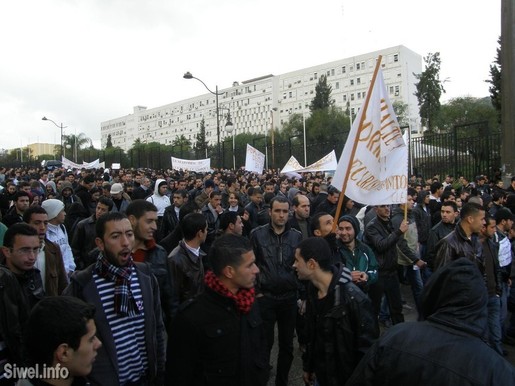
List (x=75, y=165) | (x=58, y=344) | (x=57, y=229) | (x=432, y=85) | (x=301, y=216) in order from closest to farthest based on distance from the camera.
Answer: (x=58, y=344), (x=57, y=229), (x=301, y=216), (x=75, y=165), (x=432, y=85)

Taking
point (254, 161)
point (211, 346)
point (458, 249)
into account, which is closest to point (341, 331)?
point (211, 346)

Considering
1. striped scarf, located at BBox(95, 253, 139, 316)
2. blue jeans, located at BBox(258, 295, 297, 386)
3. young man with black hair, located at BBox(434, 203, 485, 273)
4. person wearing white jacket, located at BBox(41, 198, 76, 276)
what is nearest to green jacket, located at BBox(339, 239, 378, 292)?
blue jeans, located at BBox(258, 295, 297, 386)

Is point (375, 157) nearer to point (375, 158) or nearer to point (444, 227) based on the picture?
point (375, 158)

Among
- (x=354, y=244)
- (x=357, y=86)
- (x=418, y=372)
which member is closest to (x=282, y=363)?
(x=354, y=244)

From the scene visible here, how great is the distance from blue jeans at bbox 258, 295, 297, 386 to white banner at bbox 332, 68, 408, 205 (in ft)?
4.34

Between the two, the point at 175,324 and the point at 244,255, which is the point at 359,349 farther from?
the point at 175,324

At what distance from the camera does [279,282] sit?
15.0ft

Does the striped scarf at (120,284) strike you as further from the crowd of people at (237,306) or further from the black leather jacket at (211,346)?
the black leather jacket at (211,346)

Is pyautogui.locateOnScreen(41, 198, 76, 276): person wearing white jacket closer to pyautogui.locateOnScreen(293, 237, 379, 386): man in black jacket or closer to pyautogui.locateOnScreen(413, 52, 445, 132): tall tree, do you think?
pyautogui.locateOnScreen(293, 237, 379, 386): man in black jacket

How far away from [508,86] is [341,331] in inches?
482

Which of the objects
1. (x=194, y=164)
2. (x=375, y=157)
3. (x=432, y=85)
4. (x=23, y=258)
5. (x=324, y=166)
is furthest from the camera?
(x=432, y=85)

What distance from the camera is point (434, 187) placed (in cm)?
947

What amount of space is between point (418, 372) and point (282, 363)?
9.20 feet

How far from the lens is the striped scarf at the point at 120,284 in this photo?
2.83 meters
